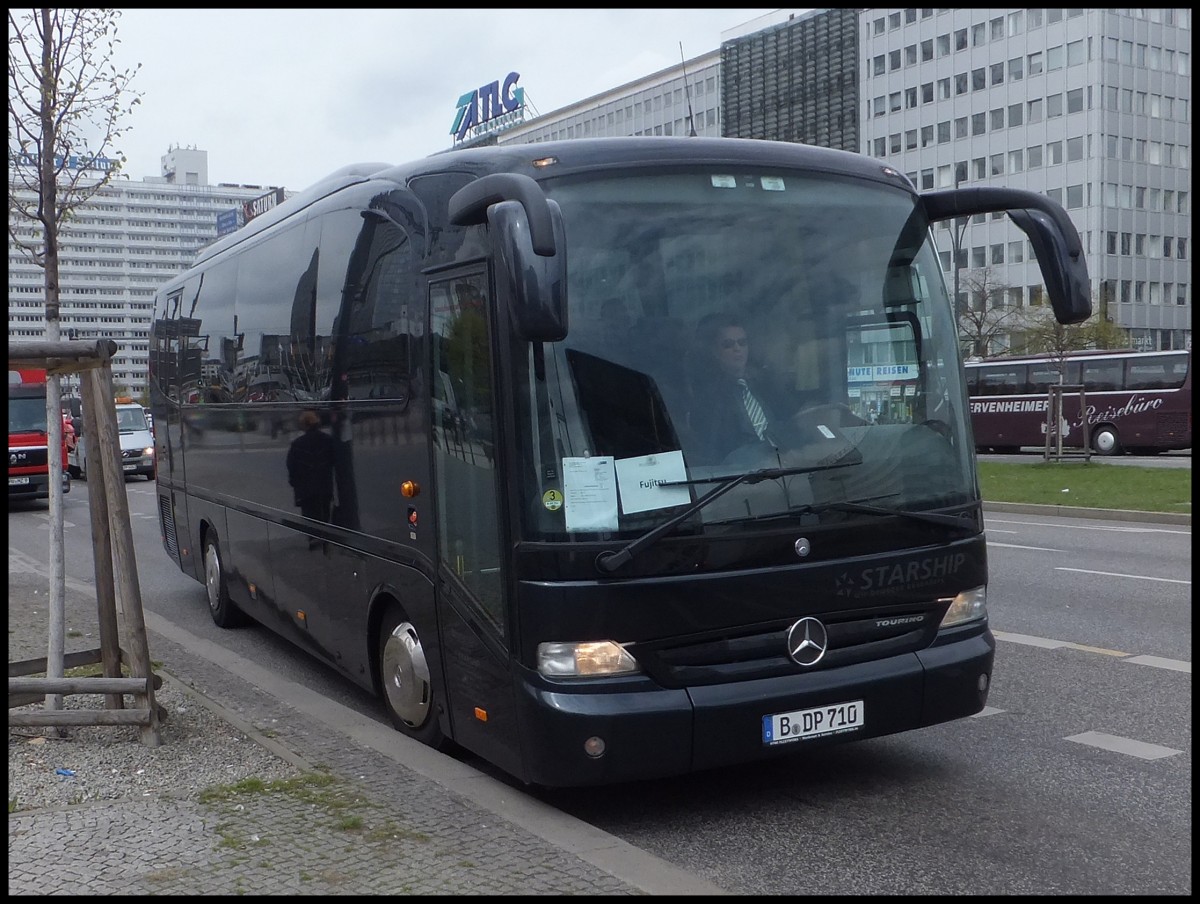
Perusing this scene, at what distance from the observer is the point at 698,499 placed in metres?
5.46

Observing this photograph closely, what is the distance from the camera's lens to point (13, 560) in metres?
17.6

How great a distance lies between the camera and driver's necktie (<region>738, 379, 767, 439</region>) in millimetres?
5652

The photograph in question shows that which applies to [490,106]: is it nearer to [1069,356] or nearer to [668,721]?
[1069,356]

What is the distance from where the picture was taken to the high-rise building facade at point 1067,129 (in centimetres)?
7831

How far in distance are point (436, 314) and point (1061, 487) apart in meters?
19.9

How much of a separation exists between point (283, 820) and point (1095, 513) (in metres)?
17.2

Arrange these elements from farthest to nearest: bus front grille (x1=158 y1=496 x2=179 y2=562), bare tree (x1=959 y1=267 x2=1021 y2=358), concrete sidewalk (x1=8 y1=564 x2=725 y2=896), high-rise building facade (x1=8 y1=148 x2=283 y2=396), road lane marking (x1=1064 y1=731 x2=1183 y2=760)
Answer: high-rise building facade (x1=8 y1=148 x2=283 y2=396)
bare tree (x1=959 y1=267 x2=1021 y2=358)
bus front grille (x1=158 y1=496 x2=179 y2=562)
road lane marking (x1=1064 y1=731 x2=1183 y2=760)
concrete sidewalk (x1=8 y1=564 x2=725 y2=896)

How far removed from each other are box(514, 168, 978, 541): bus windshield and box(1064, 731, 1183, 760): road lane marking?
1.62 meters

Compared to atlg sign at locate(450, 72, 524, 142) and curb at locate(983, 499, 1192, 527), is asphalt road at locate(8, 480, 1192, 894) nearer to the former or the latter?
curb at locate(983, 499, 1192, 527)

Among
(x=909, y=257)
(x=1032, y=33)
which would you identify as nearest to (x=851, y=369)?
(x=909, y=257)

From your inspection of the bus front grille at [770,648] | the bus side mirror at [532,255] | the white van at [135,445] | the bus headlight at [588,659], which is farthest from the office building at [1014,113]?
Result: the bus side mirror at [532,255]

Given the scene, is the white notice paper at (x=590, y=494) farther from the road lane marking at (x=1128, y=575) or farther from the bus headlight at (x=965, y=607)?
the road lane marking at (x=1128, y=575)

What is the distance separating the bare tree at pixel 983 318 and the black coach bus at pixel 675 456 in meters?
45.9

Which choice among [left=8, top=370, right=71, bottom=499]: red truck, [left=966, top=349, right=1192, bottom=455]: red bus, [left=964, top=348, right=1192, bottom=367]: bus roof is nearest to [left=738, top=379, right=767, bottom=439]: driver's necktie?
[left=8, top=370, right=71, bottom=499]: red truck
